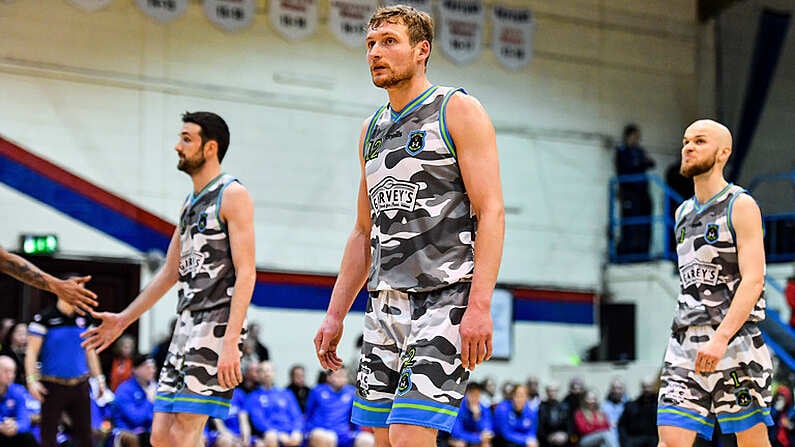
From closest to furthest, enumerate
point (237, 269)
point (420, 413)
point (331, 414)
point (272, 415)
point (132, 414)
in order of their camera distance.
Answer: point (420, 413) → point (237, 269) → point (132, 414) → point (272, 415) → point (331, 414)

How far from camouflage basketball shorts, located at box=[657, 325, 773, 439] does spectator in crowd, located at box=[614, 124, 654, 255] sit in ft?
44.3

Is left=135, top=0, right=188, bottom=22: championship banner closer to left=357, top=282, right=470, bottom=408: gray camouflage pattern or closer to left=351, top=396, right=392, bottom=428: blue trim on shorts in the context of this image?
left=357, top=282, right=470, bottom=408: gray camouflage pattern

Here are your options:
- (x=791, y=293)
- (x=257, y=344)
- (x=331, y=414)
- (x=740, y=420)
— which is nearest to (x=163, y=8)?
(x=257, y=344)

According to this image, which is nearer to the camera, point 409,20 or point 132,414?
point 409,20

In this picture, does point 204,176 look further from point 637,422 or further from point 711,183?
point 637,422

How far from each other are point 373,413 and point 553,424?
11817 millimetres

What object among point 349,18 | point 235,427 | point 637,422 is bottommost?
point 637,422

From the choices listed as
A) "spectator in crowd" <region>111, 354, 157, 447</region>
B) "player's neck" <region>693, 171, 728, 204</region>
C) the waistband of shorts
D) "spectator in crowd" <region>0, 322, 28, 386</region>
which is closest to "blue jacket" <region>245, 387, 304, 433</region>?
"spectator in crowd" <region>111, 354, 157, 447</region>

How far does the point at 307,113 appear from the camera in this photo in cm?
1800

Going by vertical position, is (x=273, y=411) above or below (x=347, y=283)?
below

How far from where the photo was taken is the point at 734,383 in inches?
262

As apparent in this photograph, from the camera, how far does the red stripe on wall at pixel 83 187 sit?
50.8ft

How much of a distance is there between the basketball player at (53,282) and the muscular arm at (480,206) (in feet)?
8.33

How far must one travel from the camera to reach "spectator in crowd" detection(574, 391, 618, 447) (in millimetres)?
15466
